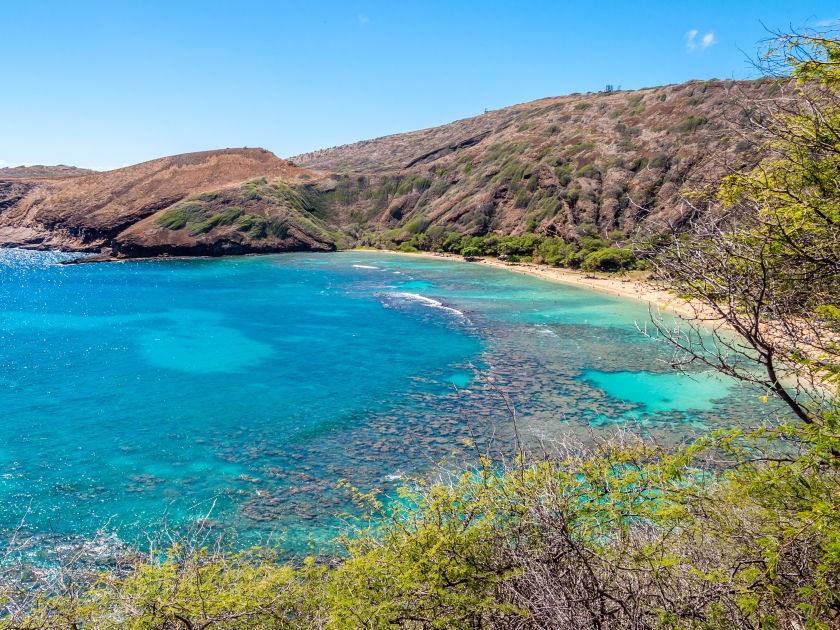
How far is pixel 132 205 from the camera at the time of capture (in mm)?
134000

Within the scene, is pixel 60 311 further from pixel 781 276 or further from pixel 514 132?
pixel 514 132

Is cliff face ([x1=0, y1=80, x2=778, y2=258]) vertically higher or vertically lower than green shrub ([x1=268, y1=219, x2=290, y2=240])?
higher

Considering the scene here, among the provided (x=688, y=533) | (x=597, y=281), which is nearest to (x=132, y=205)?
(x=597, y=281)

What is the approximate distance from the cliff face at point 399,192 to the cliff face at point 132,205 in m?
0.34

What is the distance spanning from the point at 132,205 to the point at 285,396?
125 meters

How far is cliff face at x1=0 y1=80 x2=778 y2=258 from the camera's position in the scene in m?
110

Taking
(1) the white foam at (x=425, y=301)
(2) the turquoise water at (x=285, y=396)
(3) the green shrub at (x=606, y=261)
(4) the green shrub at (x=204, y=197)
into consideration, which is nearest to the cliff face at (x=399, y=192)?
(4) the green shrub at (x=204, y=197)

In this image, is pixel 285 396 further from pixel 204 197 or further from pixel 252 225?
pixel 204 197

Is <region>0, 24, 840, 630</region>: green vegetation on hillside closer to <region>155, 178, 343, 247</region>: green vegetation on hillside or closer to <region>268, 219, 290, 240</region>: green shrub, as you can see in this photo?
<region>268, 219, 290, 240</region>: green shrub

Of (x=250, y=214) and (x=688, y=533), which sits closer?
(x=688, y=533)

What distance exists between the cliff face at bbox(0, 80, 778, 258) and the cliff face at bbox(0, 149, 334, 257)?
34 cm

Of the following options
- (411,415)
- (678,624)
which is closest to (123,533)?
(411,415)

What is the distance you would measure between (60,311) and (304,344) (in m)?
33.2

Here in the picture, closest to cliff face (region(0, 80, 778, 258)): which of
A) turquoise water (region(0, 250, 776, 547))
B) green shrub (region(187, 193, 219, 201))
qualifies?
green shrub (region(187, 193, 219, 201))
